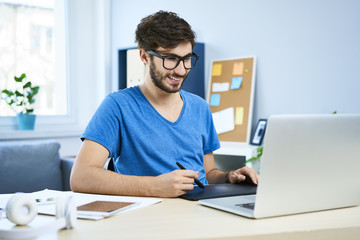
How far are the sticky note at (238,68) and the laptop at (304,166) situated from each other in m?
1.87

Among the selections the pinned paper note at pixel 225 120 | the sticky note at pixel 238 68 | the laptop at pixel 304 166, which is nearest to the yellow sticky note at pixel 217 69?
the sticky note at pixel 238 68

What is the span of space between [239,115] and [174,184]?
5.68 ft

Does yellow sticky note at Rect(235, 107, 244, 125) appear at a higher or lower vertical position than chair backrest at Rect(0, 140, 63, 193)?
Answer: higher

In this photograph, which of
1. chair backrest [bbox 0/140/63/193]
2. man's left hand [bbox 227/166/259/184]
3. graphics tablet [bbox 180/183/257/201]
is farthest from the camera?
chair backrest [bbox 0/140/63/193]

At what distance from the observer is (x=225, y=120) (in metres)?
3.00

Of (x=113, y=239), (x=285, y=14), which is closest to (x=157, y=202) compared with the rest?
(x=113, y=239)

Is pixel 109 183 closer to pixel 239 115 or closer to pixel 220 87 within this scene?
pixel 239 115

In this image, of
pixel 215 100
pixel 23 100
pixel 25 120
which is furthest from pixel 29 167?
pixel 215 100

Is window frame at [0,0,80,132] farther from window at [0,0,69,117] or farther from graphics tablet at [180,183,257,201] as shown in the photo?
graphics tablet at [180,183,257,201]

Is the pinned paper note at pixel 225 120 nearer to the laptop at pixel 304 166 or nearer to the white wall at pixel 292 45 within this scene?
the white wall at pixel 292 45

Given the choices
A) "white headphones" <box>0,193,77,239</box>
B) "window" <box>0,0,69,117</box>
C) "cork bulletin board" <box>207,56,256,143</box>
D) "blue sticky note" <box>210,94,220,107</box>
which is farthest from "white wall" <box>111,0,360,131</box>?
"white headphones" <box>0,193,77,239</box>

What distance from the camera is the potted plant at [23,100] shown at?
3.39 m

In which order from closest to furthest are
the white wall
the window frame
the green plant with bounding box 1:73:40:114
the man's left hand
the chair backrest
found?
the man's left hand → the white wall → the chair backrest → the green plant with bounding box 1:73:40:114 → the window frame

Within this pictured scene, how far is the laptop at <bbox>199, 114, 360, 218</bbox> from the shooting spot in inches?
37.7
